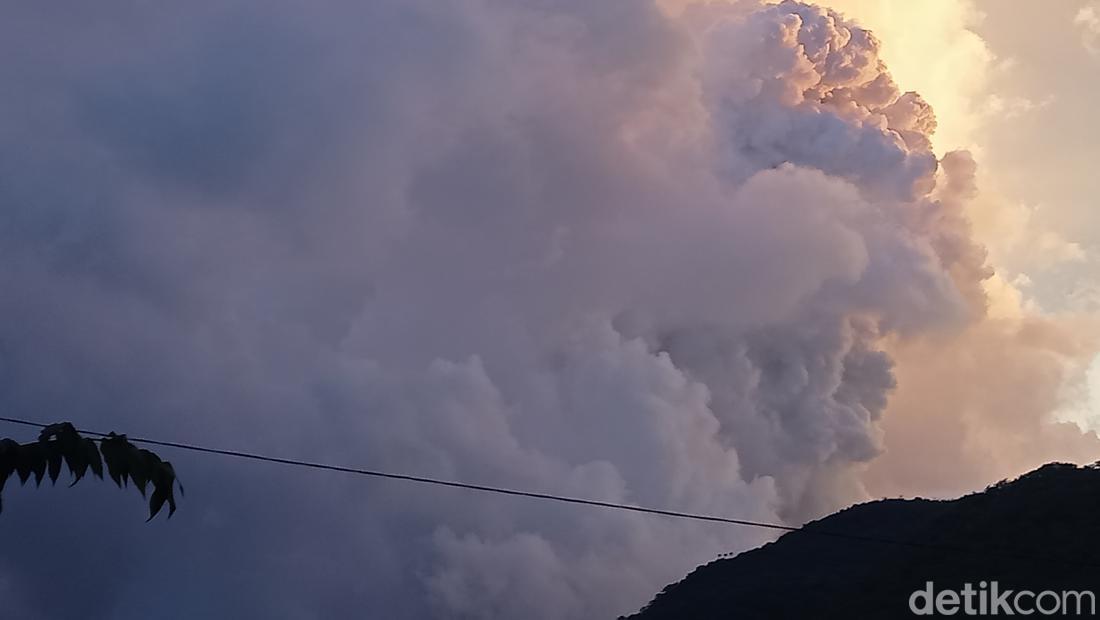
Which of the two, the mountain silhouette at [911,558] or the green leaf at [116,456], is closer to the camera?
the green leaf at [116,456]

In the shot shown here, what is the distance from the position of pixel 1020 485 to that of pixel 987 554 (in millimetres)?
19340

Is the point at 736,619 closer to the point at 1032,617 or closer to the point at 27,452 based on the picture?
the point at 1032,617

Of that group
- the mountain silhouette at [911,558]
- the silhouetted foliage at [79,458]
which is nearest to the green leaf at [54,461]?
the silhouetted foliage at [79,458]

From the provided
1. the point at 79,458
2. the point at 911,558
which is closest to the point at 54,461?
the point at 79,458

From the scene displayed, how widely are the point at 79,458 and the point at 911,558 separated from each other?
118663 millimetres

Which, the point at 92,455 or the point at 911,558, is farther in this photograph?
the point at 911,558

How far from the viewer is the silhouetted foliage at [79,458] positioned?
24.8 ft

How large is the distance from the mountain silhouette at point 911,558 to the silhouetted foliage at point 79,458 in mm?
69086

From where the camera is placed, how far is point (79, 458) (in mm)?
7617

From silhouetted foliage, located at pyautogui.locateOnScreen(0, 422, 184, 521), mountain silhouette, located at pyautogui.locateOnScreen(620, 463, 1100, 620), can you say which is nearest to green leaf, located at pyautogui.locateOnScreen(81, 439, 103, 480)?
silhouetted foliage, located at pyautogui.locateOnScreen(0, 422, 184, 521)

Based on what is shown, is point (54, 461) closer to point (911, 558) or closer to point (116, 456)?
point (116, 456)

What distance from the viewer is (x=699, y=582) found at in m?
157

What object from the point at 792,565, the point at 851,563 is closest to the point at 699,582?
the point at 792,565

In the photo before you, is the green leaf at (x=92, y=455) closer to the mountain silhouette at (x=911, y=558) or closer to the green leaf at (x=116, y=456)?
the green leaf at (x=116, y=456)
